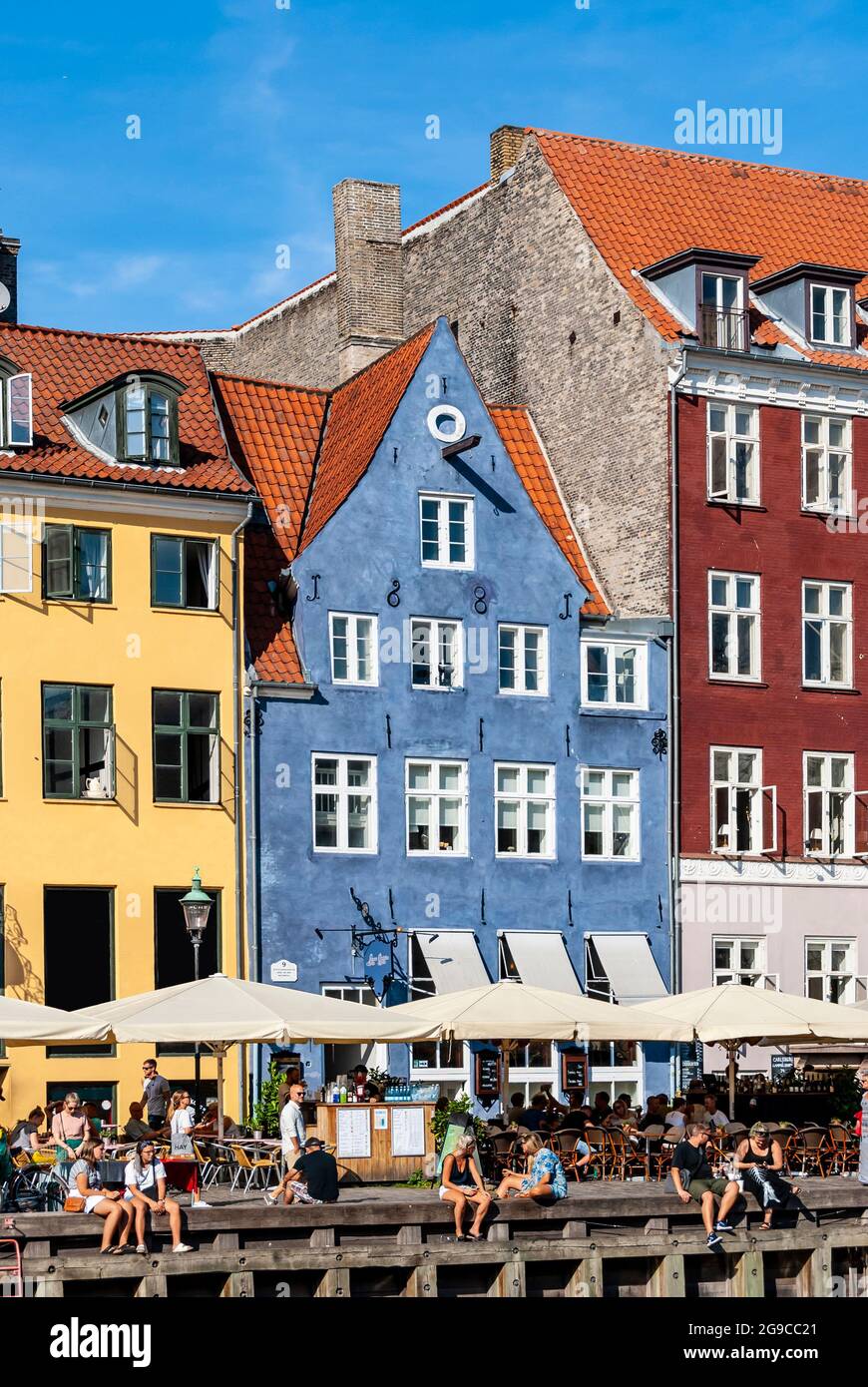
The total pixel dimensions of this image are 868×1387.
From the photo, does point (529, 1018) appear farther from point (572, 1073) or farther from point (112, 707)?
point (112, 707)

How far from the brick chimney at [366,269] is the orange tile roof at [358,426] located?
11.2 ft

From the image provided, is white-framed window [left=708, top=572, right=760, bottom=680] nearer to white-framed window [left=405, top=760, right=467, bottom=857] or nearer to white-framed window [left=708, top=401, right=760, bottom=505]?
white-framed window [left=708, top=401, right=760, bottom=505]

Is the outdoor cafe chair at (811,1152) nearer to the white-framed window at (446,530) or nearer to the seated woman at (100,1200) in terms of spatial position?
the seated woman at (100,1200)

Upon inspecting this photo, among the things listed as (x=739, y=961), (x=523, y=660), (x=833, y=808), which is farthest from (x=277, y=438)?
(x=739, y=961)

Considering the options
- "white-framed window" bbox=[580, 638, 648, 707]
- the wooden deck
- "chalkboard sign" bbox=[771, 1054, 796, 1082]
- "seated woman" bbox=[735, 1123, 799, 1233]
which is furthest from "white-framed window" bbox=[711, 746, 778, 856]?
the wooden deck

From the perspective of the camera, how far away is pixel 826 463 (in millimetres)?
51188

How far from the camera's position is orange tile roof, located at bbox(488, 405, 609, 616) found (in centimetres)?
5059

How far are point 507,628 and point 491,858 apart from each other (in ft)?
14.0

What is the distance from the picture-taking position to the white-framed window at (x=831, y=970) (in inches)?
1951

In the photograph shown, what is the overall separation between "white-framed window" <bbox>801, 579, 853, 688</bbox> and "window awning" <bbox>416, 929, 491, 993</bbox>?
912 cm

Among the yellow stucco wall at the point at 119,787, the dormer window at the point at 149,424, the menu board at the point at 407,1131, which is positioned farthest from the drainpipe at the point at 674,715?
the menu board at the point at 407,1131

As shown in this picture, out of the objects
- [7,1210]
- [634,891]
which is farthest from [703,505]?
[7,1210]
